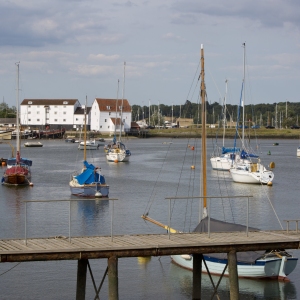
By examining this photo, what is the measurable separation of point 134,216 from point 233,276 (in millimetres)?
24196

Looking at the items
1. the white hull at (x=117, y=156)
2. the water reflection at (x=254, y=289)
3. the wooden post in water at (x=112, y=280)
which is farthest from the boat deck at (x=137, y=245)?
the white hull at (x=117, y=156)

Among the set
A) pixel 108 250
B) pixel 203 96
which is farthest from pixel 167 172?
pixel 108 250

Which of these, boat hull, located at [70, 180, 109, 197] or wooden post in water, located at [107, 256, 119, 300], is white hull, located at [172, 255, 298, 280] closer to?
wooden post in water, located at [107, 256, 119, 300]

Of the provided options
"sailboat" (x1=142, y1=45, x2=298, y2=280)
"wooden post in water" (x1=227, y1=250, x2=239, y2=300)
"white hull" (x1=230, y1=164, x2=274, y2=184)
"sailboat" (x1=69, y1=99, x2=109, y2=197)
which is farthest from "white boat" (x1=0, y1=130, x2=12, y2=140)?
"wooden post in water" (x1=227, y1=250, x2=239, y2=300)

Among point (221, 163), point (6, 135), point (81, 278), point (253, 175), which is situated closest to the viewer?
point (81, 278)

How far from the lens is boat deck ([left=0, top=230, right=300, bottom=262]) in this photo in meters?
20.8

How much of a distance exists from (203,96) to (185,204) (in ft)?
62.8

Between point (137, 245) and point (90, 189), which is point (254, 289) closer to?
point (137, 245)

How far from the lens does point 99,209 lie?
164 ft

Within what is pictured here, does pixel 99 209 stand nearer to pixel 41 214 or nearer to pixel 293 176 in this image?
pixel 41 214

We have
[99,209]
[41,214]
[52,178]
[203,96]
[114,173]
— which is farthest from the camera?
[114,173]

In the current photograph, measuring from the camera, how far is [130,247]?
21.3 meters

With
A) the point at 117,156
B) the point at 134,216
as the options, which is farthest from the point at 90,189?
the point at 117,156

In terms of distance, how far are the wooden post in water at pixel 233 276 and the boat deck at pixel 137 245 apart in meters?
0.25
